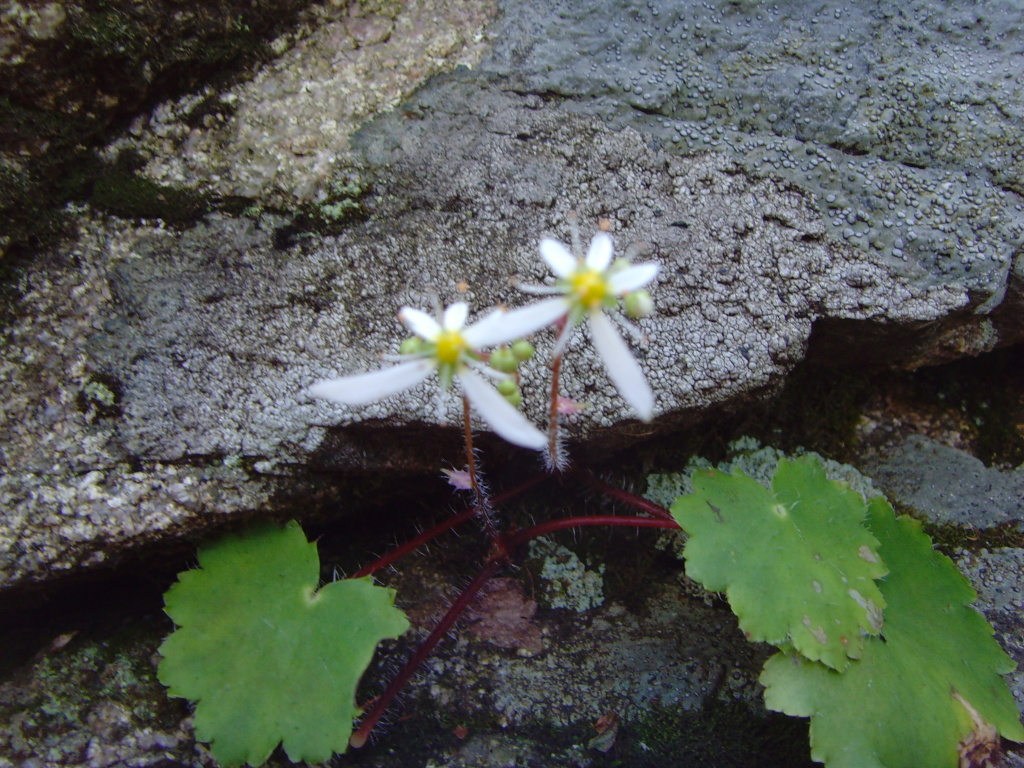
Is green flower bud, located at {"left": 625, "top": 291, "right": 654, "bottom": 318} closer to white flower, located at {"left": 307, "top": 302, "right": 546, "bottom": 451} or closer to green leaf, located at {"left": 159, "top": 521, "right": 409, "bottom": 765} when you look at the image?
white flower, located at {"left": 307, "top": 302, "right": 546, "bottom": 451}

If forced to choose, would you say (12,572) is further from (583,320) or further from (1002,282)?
(1002,282)

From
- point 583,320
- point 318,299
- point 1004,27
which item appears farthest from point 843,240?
point 318,299

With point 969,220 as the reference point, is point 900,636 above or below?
below

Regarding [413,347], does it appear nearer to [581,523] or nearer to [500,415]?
[500,415]

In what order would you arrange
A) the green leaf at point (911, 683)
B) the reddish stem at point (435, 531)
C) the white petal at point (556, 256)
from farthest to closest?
the reddish stem at point (435, 531) < the green leaf at point (911, 683) < the white petal at point (556, 256)

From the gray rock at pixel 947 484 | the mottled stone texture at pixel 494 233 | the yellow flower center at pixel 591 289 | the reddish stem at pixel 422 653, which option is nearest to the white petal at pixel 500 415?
the yellow flower center at pixel 591 289

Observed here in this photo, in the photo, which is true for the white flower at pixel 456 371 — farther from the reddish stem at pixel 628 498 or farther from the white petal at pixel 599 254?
the reddish stem at pixel 628 498

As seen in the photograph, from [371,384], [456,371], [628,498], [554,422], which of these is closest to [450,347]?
[456,371]
